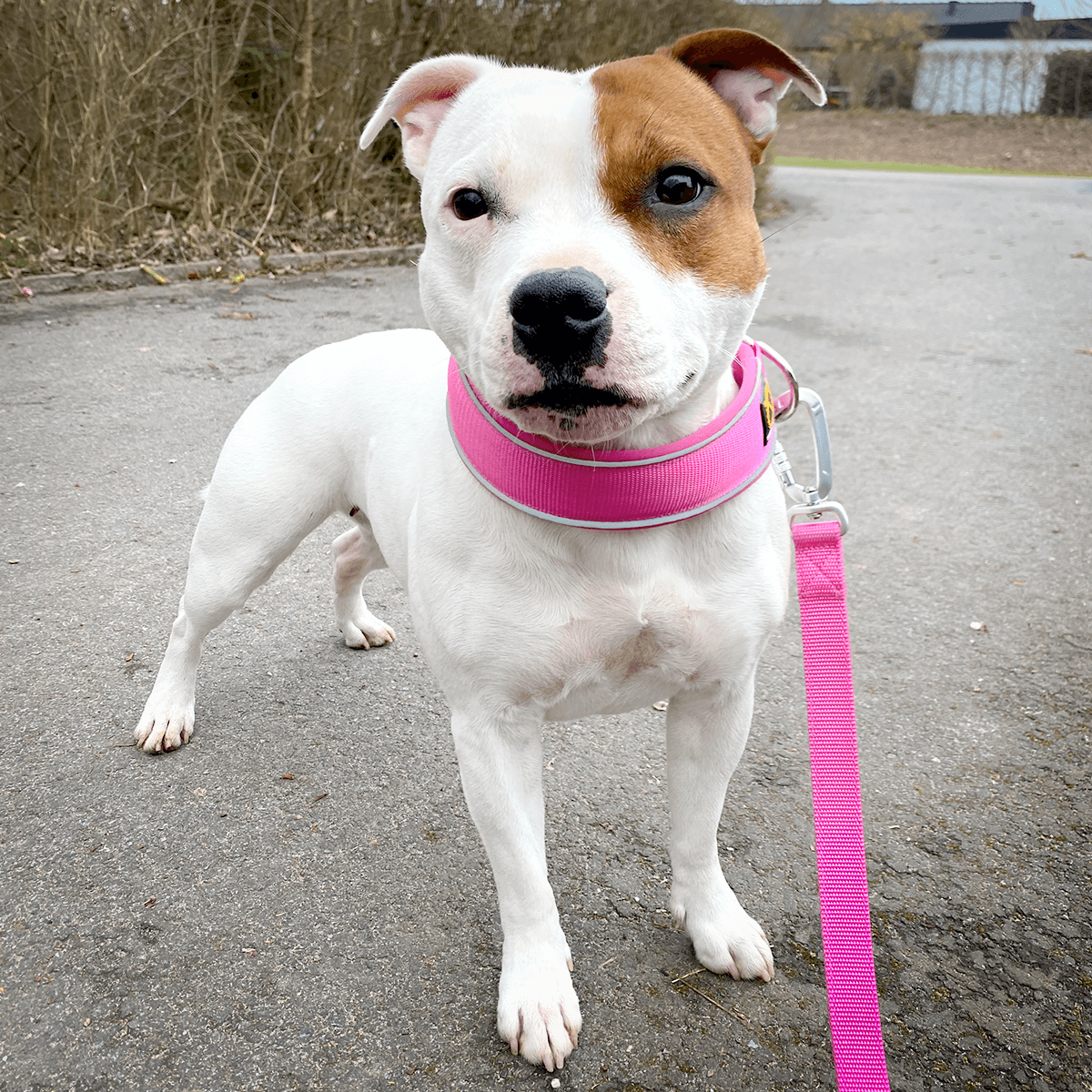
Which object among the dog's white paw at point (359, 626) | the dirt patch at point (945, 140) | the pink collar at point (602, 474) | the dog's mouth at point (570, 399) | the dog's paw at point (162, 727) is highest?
the dog's mouth at point (570, 399)

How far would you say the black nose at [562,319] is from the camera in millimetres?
1453

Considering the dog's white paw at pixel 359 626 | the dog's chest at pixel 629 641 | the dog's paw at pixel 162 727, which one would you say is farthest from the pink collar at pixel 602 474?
the dog's white paw at pixel 359 626

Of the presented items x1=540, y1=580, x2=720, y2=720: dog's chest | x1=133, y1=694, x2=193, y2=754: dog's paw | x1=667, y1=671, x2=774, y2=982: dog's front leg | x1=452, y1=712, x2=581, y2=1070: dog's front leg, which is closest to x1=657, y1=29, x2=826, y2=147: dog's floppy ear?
x1=540, y1=580, x2=720, y2=720: dog's chest

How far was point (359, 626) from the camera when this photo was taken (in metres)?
3.52

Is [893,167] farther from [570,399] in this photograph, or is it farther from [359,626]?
[570,399]

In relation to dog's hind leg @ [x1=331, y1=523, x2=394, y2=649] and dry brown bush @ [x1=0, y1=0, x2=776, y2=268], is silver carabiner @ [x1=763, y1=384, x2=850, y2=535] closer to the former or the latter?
dog's hind leg @ [x1=331, y1=523, x2=394, y2=649]

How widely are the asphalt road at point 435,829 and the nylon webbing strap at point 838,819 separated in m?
0.31

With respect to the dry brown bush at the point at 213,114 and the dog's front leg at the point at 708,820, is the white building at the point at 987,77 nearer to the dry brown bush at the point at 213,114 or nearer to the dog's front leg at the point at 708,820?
the dry brown bush at the point at 213,114

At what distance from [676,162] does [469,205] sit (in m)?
0.36

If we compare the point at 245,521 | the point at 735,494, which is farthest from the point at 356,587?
the point at 735,494

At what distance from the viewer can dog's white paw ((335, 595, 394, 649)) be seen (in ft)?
11.4

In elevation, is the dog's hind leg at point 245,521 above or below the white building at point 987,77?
above

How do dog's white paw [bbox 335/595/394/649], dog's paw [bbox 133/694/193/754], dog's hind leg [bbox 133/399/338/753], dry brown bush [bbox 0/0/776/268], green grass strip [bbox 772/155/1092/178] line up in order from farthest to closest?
1. green grass strip [bbox 772/155/1092/178]
2. dry brown bush [bbox 0/0/776/268]
3. dog's white paw [bbox 335/595/394/649]
4. dog's paw [bbox 133/694/193/754]
5. dog's hind leg [bbox 133/399/338/753]

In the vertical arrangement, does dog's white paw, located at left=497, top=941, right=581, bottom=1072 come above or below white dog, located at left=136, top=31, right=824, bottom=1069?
below
